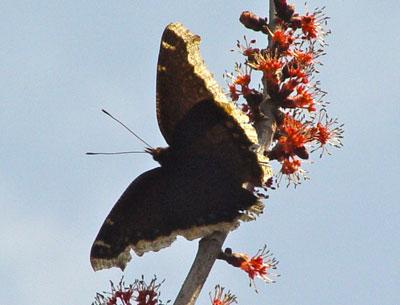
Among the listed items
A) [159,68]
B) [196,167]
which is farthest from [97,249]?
[159,68]

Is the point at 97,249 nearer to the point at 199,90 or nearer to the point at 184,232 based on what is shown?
the point at 184,232

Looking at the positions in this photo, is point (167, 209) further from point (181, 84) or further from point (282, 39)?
point (282, 39)

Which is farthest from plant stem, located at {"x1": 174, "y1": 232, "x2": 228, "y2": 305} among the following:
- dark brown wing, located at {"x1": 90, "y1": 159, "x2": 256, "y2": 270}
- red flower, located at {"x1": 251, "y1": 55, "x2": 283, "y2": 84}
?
red flower, located at {"x1": 251, "y1": 55, "x2": 283, "y2": 84}

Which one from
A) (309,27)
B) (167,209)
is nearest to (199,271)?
(167,209)

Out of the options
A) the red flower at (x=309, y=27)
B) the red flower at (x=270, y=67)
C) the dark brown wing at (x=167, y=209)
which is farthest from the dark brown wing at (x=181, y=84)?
the red flower at (x=309, y=27)

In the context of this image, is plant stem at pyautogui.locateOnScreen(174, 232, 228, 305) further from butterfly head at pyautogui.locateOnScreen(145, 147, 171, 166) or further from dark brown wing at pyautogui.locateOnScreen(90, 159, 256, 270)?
butterfly head at pyautogui.locateOnScreen(145, 147, 171, 166)

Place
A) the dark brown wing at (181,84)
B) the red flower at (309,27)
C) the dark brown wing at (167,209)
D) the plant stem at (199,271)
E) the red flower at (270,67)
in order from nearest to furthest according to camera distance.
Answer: the plant stem at (199,271) < the dark brown wing at (167,209) < the red flower at (270,67) < the dark brown wing at (181,84) < the red flower at (309,27)

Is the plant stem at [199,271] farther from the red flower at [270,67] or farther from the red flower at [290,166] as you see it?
the red flower at [270,67]
